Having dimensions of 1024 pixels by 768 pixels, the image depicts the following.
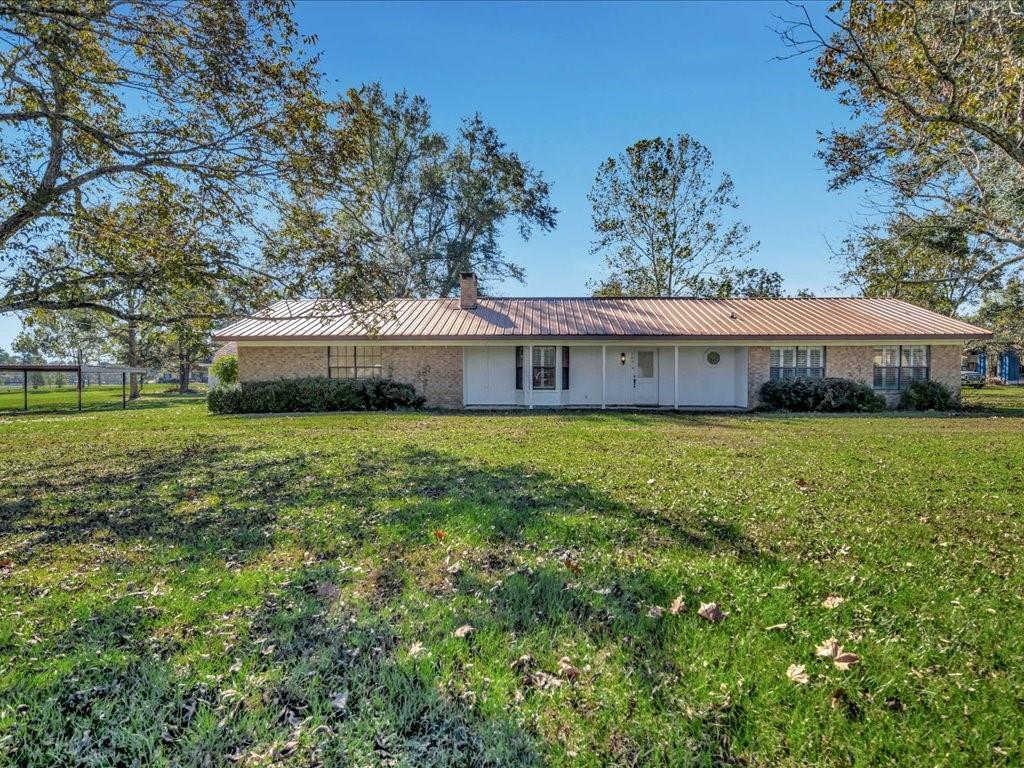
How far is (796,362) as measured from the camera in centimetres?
1861

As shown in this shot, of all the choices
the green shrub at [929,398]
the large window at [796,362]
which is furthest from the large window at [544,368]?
the green shrub at [929,398]

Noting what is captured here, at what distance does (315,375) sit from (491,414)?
683 cm

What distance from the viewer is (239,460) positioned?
8.65 meters

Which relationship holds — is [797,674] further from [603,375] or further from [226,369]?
[226,369]

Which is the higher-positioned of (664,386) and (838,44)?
(838,44)

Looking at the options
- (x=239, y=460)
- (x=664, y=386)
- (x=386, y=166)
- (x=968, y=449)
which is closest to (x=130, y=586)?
(x=239, y=460)

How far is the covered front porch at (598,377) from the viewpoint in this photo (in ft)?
62.2

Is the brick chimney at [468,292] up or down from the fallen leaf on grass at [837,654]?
up

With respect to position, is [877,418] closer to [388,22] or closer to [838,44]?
[838,44]

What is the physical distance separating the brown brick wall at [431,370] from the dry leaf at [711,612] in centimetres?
1587

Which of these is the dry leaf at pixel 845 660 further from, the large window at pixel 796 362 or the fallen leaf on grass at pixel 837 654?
the large window at pixel 796 362

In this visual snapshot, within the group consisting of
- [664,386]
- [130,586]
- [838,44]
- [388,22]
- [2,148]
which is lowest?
[130,586]

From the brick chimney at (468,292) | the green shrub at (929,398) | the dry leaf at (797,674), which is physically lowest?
the dry leaf at (797,674)

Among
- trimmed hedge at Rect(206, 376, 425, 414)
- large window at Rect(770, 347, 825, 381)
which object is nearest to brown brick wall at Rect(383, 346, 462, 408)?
trimmed hedge at Rect(206, 376, 425, 414)
